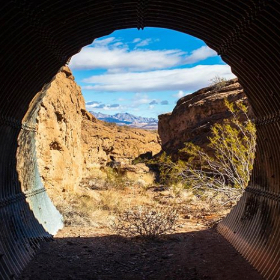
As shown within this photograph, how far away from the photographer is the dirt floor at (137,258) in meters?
7.18

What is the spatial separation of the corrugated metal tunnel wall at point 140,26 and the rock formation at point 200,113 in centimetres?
1437

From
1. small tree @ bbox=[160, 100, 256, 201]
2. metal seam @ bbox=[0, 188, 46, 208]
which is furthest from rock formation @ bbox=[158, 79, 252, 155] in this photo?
metal seam @ bbox=[0, 188, 46, 208]

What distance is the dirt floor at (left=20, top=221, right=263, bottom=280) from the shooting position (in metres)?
7.18

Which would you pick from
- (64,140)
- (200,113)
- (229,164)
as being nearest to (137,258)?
(229,164)

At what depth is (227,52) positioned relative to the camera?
319 inches

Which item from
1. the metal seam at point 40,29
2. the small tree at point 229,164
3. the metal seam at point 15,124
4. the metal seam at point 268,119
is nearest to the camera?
the metal seam at point 40,29

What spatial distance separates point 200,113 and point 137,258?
18.8 m

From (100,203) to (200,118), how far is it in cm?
1161

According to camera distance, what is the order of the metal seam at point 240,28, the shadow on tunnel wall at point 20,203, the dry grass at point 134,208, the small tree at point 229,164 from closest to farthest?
the metal seam at point 240,28 → the shadow on tunnel wall at point 20,203 → the dry grass at point 134,208 → the small tree at point 229,164

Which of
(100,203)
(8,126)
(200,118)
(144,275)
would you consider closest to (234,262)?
(144,275)

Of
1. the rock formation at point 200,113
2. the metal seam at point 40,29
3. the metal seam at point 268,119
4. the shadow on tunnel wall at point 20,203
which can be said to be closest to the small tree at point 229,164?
the metal seam at point 268,119

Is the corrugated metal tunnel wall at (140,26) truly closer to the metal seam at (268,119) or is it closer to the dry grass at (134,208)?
the metal seam at (268,119)

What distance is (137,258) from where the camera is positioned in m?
8.66

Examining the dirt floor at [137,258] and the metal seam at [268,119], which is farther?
the dirt floor at [137,258]
